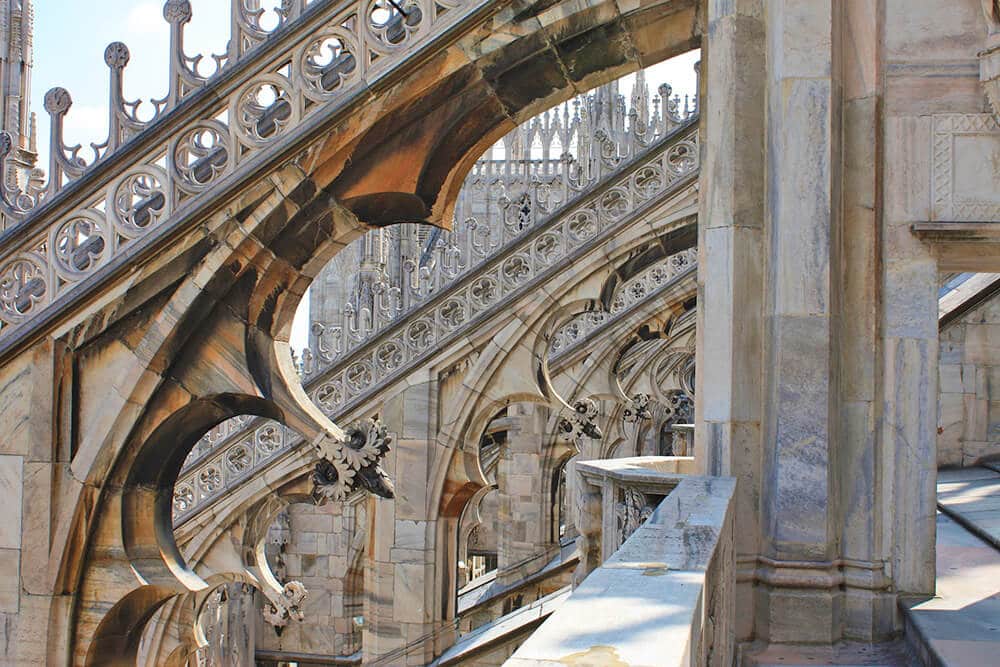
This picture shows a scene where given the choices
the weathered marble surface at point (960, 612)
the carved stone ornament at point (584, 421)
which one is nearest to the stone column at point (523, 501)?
the carved stone ornament at point (584, 421)

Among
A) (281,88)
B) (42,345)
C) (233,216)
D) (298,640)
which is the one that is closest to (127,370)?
(42,345)

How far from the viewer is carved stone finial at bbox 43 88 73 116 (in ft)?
18.6

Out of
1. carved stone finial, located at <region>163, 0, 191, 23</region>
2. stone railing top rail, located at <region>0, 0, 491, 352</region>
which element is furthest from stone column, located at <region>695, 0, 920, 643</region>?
carved stone finial, located at <region>163, 0, 191, 23</region>

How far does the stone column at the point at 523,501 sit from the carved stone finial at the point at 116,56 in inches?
438

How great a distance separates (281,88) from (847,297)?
2.71 m

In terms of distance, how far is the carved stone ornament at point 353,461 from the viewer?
18.4ft

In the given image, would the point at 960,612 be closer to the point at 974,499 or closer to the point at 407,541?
the point at 974,499

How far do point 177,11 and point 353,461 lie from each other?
2.32 metres

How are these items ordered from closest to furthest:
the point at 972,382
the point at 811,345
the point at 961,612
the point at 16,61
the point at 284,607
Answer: the point at 961,612 < the point at 811,345 < the point at 16,61 < the point at 284,607 < the point at 972,382

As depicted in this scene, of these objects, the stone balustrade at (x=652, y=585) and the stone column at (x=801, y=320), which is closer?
the stone balustrade at (x=652, y=585)

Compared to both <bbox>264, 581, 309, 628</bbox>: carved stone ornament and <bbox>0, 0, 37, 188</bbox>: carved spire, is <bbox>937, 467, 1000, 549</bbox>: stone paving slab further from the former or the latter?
<bbox>0, 0, 37, 188</bbox>: carved spire

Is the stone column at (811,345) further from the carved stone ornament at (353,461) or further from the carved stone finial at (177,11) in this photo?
the carved stone finial at (177,11)

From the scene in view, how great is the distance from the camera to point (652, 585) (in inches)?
95.0

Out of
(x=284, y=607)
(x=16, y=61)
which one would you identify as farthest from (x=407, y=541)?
(x=16, y=61)
